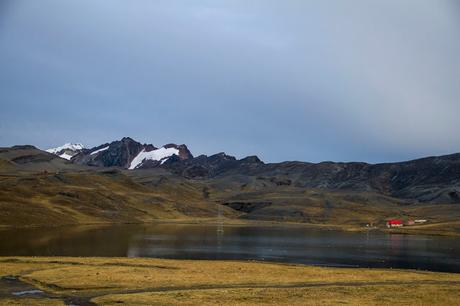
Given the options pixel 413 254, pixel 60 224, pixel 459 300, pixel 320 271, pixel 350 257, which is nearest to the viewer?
pixel 459 300

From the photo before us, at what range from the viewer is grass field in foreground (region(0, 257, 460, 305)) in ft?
136

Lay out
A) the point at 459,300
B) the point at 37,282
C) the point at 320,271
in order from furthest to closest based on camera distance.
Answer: the point at 320,271
the point at 37,282
the point at 459,300

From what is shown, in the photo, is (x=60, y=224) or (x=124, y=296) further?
(x=60, y=224)

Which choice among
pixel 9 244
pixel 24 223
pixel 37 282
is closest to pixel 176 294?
pixel 37 282

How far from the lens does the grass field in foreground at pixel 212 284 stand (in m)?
41.4

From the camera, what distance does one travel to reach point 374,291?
161 ft

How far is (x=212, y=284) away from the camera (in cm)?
5050

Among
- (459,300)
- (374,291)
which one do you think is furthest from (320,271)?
(459,300)

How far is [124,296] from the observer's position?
136 ft

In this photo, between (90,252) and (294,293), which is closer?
(294,293)

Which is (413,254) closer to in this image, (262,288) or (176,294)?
(262,288)

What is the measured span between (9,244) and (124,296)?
67218 millimetres

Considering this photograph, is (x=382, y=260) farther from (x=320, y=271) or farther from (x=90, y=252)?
(x=90, y=252)

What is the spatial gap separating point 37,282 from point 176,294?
1394 centimetres
